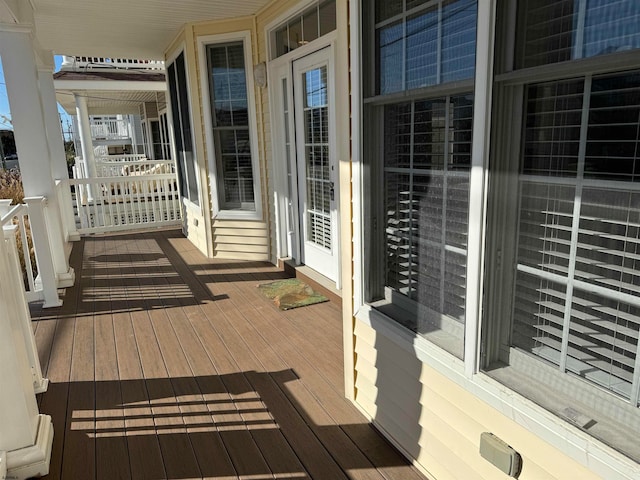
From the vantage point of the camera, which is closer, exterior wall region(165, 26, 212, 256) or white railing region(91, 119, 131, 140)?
exterior wall region(165, 26, 212, 256)

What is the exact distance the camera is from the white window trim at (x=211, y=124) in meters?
4.63

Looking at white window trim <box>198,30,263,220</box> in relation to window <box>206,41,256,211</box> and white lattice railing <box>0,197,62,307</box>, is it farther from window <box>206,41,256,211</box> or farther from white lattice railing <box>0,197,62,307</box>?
white lattice railing <box>0,197,62,307</box>

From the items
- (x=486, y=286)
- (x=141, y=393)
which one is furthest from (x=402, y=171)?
(x=141, y=393)

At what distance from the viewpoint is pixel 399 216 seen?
1912 millimetres

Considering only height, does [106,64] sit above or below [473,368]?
above

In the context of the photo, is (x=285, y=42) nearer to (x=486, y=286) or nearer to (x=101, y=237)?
(x=486, y=286)

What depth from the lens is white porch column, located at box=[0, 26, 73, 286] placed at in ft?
12.7

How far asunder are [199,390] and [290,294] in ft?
5.14

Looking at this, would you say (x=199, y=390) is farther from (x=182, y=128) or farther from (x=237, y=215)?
(x=182, y=128)

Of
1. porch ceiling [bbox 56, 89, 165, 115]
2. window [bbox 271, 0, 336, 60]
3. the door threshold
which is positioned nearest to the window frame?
the door threshold

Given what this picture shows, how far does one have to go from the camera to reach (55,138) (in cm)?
611

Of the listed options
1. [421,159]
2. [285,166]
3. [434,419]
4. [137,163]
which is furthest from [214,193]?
[137,163]

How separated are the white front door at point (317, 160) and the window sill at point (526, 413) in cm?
203

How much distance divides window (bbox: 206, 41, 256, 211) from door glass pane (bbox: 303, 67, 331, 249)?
3.40 ft
